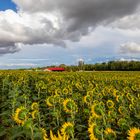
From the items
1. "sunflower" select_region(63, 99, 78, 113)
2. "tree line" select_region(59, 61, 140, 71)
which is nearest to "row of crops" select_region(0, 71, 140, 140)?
"sunflower" select_region(63, 99, 78, 113)

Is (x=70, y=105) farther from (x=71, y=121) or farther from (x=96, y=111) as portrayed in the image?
(x=96, y=111)

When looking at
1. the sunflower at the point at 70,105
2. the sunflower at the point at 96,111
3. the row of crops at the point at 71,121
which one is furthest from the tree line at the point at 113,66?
the sunflower at the point at 96,111

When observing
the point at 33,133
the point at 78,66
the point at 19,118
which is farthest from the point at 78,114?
the point at 78,66

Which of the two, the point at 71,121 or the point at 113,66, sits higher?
the point at 71,121

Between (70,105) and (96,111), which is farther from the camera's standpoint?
(70,105)

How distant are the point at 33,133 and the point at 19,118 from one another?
2.59ft

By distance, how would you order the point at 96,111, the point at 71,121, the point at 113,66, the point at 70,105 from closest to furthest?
1. the point at 96,111
2. the point at 70,105
3. the point at 71,121
4. the point at 113,66

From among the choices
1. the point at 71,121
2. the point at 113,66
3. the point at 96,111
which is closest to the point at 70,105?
the point at 71,121

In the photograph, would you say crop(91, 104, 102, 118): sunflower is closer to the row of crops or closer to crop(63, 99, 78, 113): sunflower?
the row of crops

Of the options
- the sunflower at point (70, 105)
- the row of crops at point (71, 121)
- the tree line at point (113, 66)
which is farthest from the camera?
the tree line at point (113, 66)

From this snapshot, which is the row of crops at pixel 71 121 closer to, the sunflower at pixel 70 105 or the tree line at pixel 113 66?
the sunflower at pixel 70 105

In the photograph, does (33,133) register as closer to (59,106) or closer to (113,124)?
(113,124)

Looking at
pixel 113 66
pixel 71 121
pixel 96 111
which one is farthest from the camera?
pixel 113 66

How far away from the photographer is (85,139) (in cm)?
650
